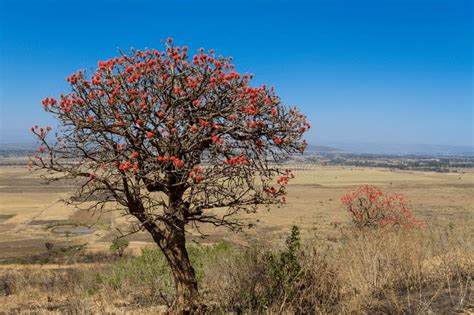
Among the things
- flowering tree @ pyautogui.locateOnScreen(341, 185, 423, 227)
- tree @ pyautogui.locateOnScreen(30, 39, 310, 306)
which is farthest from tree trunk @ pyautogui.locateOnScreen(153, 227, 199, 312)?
flowering tree @ pyautogui.locateOnScreen(341, 185, 423, 227)

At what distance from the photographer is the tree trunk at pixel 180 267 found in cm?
728

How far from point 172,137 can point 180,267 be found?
2.39 meters

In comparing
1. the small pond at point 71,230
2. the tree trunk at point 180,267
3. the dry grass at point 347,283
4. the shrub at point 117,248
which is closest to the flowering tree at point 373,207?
the dry grass at point 347,283

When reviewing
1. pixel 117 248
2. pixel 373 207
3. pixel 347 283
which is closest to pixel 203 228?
pixel 117 248

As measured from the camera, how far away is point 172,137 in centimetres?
636

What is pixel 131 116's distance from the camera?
22.2ft

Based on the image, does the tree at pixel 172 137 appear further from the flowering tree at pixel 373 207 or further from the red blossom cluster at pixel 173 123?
the flowering tree at pixel 373 207

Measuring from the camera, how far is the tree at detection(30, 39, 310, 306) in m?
6.50

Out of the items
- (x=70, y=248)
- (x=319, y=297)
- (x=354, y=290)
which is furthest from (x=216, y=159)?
(x=70, y=248)

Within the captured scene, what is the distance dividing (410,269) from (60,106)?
7044 mm

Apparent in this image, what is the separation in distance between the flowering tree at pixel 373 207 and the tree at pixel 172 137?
52.0 ft

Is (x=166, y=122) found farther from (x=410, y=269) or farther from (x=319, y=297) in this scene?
(x=410, y=269)

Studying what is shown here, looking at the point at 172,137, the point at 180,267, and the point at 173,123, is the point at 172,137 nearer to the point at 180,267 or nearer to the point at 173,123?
the point at 173,123

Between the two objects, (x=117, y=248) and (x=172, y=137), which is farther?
(x=117, y=248)
